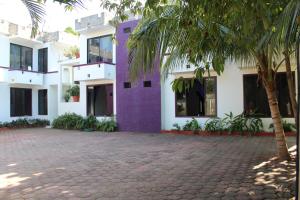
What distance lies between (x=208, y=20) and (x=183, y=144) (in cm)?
787

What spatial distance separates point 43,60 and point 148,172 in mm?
18281

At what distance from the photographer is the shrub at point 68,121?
755 inches

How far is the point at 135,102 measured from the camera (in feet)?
56.5

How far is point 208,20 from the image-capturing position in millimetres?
4316

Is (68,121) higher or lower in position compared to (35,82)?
lower

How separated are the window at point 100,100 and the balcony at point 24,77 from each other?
450cm

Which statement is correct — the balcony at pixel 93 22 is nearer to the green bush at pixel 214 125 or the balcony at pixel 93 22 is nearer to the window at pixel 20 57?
the window at pixel 20 57

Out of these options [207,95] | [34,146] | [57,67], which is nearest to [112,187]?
[34,146]

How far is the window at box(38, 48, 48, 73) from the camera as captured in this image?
23062 mm

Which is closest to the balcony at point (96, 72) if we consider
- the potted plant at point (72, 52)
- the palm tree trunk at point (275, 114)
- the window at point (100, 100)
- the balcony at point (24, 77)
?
the window at point (100, 100)

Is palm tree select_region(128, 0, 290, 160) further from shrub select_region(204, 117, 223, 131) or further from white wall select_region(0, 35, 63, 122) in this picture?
white wall select_region(0, 35, 63, 122)

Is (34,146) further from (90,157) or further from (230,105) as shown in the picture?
(230,105)

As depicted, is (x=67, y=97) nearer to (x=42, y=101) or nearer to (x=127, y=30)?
(x=42, y=101)

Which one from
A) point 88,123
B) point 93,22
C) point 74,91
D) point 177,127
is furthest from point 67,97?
point 177,127
